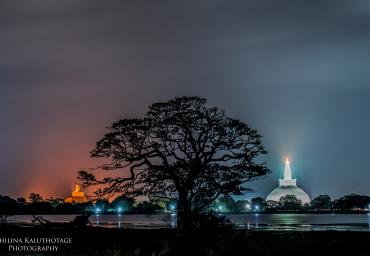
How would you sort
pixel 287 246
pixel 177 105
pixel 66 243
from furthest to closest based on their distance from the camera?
pixel 177 105 → pixel 66 243 → pixel 287 246

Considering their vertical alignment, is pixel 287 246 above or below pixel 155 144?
below

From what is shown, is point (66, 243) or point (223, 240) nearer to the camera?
point (223, 240)

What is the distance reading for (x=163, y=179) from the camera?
2218 inches

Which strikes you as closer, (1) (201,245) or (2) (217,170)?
(1) (201,245)

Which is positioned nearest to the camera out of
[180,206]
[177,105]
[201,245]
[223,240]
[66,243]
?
[201,245]

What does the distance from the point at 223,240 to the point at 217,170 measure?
19286 millimetres

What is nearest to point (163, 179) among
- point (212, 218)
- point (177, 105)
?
point (177, 105)

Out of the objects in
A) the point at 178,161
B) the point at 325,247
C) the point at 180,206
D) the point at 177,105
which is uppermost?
the point at 177,105

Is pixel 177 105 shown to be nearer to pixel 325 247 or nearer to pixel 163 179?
pixel 163 179

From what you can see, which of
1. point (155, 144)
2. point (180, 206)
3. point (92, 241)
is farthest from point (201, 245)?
point (155, 144)

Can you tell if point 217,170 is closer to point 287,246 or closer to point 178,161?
point 178,161

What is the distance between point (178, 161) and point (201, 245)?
77.5 ft

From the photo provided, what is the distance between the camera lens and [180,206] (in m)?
53.5

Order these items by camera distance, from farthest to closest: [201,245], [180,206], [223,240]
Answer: [180,206], [223,240], [201,245]
